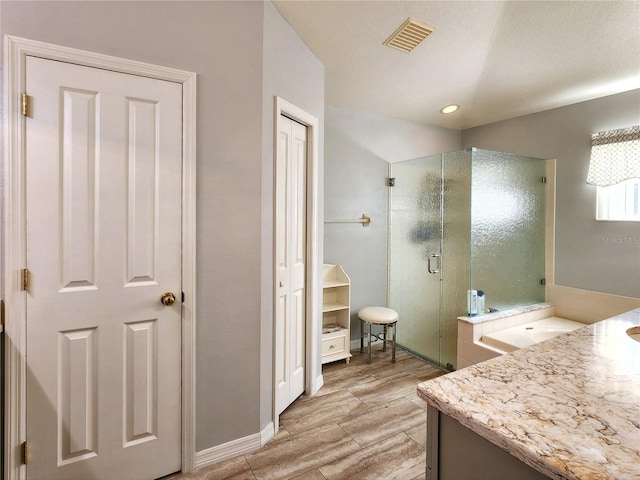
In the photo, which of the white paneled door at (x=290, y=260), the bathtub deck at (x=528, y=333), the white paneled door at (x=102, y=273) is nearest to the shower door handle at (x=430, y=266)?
the bathtub deck at (x=528, y=333)

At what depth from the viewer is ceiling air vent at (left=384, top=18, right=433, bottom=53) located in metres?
1.96

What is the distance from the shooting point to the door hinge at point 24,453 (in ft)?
4.52

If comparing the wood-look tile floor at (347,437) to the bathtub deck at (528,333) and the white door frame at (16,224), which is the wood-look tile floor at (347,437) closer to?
the bathtub deck at (528,333)

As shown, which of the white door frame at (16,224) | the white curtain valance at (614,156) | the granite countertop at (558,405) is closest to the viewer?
the granite countertop at (558,405)

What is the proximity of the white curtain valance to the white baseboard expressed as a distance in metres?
3.29

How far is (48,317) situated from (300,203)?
60.0 inches

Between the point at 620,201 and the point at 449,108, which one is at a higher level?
the point at 449,108

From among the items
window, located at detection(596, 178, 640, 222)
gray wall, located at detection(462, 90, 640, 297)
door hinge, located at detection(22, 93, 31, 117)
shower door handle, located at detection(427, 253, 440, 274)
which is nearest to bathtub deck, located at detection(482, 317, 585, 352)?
gray wall, located at detection(462, 90, 640, 297)

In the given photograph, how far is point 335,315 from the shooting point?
3164mm

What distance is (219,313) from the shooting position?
5.72 ft

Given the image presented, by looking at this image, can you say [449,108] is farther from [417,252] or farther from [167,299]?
[167,299]

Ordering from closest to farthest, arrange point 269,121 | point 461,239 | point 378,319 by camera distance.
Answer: point 269,121 → point 461,239 → point 378,319

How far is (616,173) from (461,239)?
1366 mm

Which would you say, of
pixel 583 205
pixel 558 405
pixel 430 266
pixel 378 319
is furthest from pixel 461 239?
pixel 558 405
